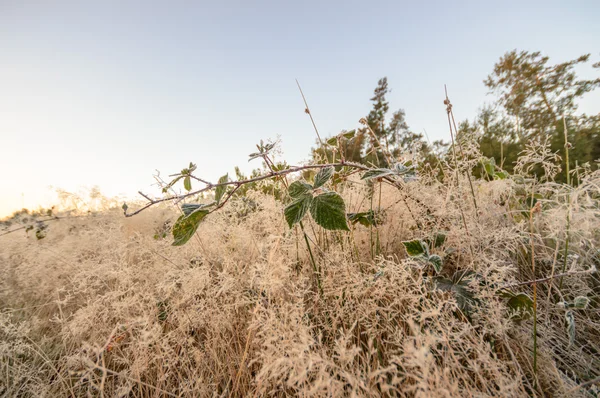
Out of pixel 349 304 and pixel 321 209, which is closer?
pixel 321 209

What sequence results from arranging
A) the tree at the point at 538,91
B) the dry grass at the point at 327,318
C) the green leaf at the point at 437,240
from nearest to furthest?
the dry grass at the point at 327,318 → the green leaf at the point at 437,240 → the tree at the point at 538,91

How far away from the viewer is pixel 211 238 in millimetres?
1407

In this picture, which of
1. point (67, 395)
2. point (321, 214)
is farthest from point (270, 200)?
point (67, 395)

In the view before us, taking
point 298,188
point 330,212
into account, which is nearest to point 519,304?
point 330,212

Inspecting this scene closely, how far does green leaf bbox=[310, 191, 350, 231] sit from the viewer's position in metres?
0.63

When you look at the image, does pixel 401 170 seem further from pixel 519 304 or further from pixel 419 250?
pixel 519 304

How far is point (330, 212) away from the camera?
0.64m

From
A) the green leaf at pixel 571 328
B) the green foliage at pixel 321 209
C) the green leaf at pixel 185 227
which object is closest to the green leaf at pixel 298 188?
the green foliage at pixel 321 209

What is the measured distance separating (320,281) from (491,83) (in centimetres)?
840

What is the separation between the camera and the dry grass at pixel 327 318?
55 cm

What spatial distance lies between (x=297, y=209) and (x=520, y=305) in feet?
2.21

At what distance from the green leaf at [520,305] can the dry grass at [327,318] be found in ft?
0.19

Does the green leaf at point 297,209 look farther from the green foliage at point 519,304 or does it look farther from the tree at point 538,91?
the tree at point 538,91

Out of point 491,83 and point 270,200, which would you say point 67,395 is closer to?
point 270,200
